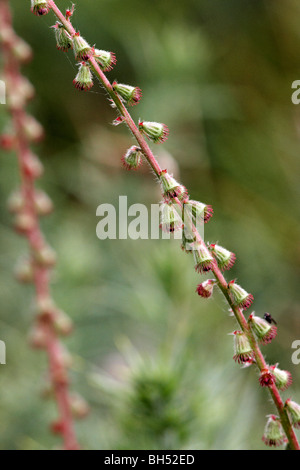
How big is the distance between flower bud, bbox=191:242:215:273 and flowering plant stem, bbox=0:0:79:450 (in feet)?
1.50

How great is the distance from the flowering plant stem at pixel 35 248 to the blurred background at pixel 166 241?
8 centimetres

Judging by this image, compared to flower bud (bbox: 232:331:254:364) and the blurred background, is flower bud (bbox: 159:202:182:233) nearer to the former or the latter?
flower bud (bbox: 232:331:254:364)

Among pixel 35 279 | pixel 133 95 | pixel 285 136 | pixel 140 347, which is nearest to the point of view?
pixel 133 95

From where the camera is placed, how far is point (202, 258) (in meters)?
0.47

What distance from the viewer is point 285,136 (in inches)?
68.8

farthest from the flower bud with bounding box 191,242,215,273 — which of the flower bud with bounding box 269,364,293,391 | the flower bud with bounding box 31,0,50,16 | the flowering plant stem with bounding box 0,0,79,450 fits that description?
the flowering plant stem with bounding box 0,0,79,450

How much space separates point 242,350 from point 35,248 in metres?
0.48

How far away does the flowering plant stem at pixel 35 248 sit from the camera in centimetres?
87

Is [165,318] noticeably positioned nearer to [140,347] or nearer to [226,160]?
[140,347]

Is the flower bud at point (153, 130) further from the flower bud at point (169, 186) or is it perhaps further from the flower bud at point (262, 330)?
the flower bud at point (262, 330)

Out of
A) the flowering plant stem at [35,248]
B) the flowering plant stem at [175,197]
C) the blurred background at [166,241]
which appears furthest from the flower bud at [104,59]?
the blurred background at [166,241]

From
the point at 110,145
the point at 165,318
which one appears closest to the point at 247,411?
the point at 165,318
